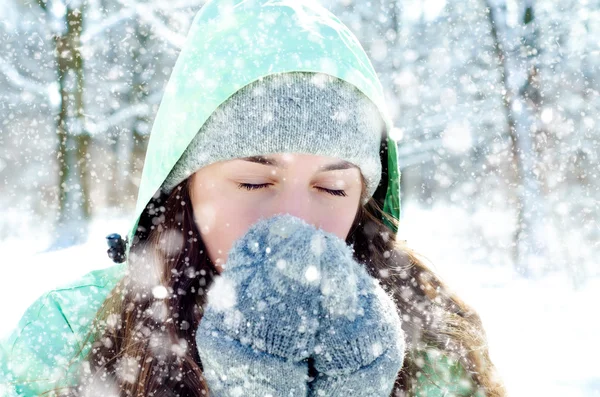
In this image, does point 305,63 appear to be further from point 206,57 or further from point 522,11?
point 522,11

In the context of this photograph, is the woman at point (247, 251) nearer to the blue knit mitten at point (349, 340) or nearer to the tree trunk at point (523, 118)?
the blue knit mitten at point (349, 340)

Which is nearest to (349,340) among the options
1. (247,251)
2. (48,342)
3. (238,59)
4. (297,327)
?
(297,327)

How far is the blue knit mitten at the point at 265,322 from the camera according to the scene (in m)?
1.20

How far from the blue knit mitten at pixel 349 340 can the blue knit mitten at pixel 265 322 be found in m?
0.03

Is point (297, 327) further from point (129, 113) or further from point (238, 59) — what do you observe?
point (129, 113)

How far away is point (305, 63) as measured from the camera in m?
1.57

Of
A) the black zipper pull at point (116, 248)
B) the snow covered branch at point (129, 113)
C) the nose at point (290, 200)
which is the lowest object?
the black zipper pull at point (116, 248)

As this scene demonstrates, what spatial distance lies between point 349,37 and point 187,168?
2.51 ft

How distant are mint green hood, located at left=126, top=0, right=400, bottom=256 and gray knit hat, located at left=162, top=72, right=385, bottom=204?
0.11ft

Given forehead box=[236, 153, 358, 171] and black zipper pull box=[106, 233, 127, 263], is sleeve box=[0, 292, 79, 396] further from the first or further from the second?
forehead box=[236, 153, 358, 171]

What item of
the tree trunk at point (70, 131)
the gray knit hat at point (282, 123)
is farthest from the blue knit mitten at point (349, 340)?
the tree trunk at point (70, 131)

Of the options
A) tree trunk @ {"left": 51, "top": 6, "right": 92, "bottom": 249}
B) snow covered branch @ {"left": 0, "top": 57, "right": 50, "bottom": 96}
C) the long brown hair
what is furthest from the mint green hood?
snow covered branch @ {"left": 0, "top": 57, "right": 50, "bottom": 96}

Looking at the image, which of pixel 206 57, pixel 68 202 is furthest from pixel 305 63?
pixel 68 202

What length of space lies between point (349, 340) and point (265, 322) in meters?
0.21
